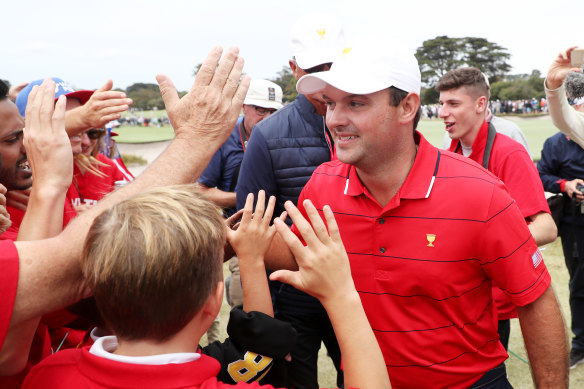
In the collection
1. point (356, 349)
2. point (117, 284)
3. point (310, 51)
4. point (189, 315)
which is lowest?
point (356, 349)

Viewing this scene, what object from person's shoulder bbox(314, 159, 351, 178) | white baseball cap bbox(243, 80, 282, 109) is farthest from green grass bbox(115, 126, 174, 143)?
person's shoulder bbox(314, 159, 351, 178)

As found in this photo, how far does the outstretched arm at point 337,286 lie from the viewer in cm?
140

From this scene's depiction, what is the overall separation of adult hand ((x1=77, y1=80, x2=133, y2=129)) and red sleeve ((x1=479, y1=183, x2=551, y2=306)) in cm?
145

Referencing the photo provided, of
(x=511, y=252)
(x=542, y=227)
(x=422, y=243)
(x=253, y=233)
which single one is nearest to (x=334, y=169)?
(x=422, y=243)

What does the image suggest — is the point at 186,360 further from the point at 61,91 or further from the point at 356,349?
the point at 61,91

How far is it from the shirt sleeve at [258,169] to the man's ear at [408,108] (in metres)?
1.07

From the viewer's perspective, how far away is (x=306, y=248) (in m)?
1.42

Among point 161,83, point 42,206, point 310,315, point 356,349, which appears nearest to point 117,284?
point 42,206

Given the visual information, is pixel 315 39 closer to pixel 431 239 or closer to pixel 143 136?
pixel 431 239

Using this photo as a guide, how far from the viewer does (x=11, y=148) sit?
1901mm

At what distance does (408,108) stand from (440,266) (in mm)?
719

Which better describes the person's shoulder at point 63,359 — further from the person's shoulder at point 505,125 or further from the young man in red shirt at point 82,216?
the person's shoulder at point 505,125

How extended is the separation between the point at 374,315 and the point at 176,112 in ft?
3.78

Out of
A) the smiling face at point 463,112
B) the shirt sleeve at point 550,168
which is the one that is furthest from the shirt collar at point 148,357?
the shirt sleeve at point 550,168
